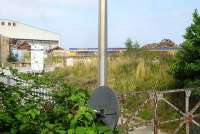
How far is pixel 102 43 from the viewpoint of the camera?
16.2 feet

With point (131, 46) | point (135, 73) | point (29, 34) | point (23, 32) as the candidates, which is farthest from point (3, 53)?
point (29, 34)

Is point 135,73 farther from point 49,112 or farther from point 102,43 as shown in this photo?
point 49,112

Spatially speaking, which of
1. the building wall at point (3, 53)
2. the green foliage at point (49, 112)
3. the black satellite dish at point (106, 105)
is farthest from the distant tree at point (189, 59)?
the black satellite dish at point (106, 105)

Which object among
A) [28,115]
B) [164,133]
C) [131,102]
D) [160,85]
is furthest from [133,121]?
[160,85]

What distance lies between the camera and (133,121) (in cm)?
910

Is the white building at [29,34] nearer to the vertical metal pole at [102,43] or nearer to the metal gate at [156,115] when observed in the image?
the metal gate at [156,115]

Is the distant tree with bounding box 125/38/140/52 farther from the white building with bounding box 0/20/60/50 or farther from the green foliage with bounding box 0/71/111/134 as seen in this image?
the white building with bounding box 0/20/60/50

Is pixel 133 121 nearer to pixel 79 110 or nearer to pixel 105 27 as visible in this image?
pixel 105 27

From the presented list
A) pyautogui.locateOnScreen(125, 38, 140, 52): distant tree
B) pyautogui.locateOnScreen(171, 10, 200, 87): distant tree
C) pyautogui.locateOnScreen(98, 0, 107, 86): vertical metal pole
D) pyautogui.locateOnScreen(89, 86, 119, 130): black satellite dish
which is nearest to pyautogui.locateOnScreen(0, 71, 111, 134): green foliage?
pyautogui.locateOnScreen(89, 86, 119, 130): black satellite dish

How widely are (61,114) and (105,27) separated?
1.63m

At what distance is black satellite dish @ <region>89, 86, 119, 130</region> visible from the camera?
356cm

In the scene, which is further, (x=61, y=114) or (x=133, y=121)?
(x=133, y=121)

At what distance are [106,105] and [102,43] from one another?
130 centimetres

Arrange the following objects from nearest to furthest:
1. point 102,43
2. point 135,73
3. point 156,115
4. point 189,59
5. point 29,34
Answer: point 102,43 < point 156,115 < point 189,59 < point 135,73 < point 29,34
